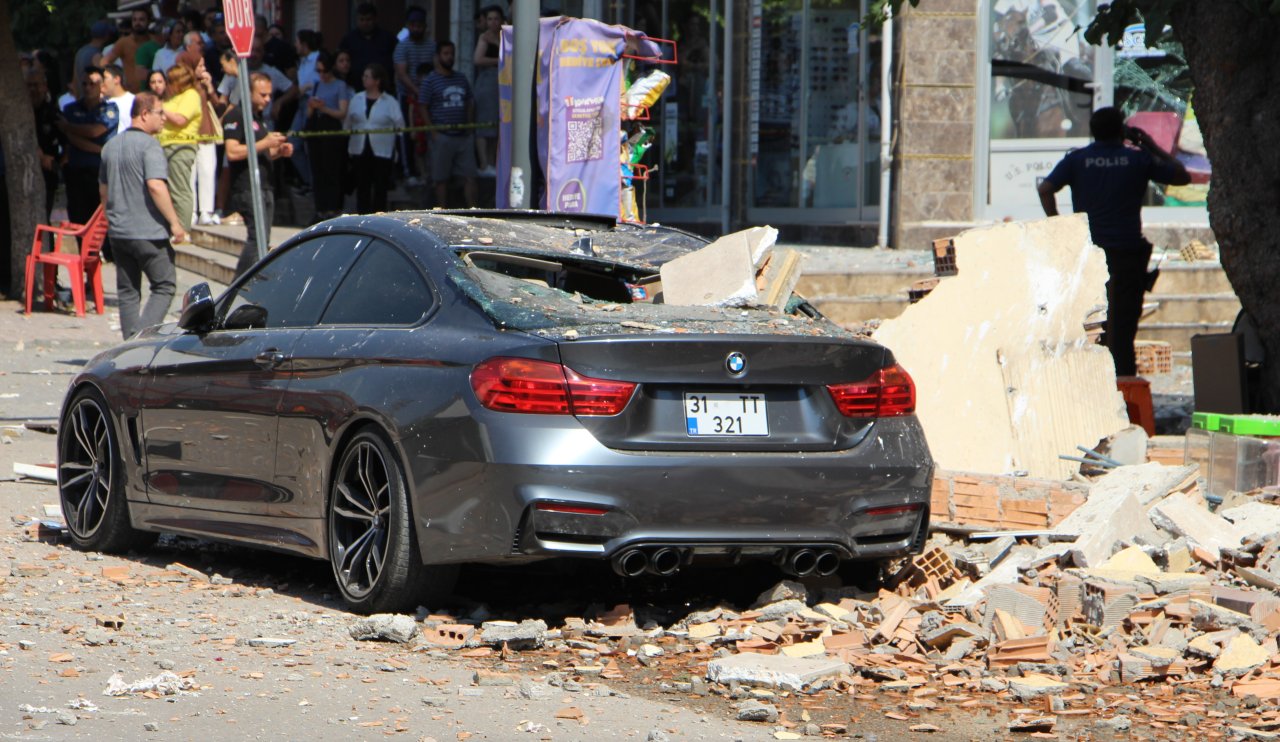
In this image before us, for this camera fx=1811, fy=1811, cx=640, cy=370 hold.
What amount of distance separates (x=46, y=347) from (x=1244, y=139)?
404 inches

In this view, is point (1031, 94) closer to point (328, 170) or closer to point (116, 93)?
point (328, 170)

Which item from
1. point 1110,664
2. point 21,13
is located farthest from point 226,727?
point 21,13

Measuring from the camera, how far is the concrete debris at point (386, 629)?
19.7 feet

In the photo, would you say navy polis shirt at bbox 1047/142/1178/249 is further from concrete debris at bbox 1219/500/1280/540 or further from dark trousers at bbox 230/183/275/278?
dark trousers at bbox 230/183/275/278

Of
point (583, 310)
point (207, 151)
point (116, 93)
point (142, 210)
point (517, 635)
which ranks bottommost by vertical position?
point (517, 635)

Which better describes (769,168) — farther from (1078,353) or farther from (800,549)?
(800,549)

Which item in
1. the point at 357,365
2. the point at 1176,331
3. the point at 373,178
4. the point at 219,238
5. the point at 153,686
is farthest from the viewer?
the point at 373,178

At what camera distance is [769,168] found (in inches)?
797

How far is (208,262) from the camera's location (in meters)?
19.3

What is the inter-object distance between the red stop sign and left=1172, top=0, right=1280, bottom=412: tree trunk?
19.1 feet

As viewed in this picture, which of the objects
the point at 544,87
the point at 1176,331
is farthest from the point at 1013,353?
the point at 1176,331

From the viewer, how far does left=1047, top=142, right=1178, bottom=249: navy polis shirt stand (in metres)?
12.0

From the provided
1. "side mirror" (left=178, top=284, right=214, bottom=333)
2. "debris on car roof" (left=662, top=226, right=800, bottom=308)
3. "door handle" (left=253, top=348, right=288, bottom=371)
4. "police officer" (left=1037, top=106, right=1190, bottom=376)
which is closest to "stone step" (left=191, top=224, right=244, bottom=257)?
"police officer" (left=1037, top=106, right=1190, bottom=376)

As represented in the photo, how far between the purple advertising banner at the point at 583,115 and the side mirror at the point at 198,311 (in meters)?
5.93
